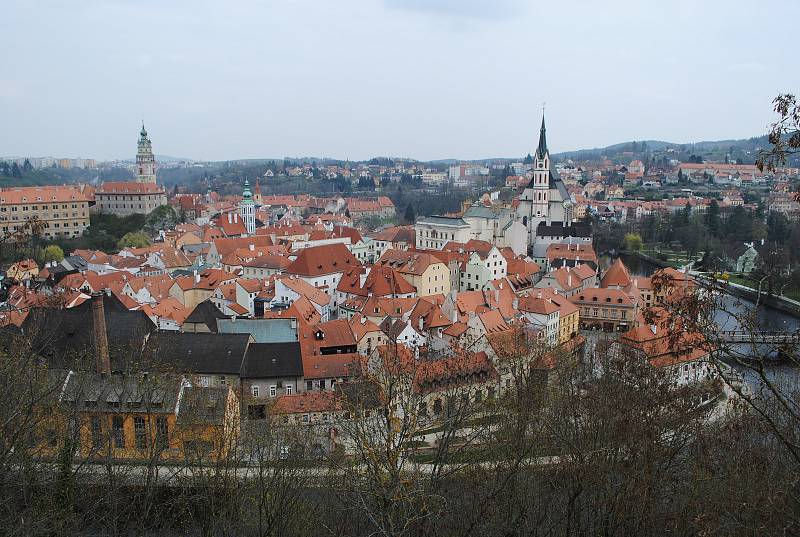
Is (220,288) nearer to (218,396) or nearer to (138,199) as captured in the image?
(218,396)

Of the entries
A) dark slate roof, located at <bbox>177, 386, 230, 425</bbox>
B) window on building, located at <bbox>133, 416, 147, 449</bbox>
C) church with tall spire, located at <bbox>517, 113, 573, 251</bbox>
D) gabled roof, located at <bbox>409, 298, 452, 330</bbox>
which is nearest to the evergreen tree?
church with tall spire, located at <bbox>517, 113, 573, 251</bbox>

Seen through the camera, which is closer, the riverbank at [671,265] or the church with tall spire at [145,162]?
the riverbank at [671,265]

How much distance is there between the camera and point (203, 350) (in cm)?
1836

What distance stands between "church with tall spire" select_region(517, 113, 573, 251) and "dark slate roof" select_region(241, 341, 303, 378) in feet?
110

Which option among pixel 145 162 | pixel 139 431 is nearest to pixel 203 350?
pixel 139 431

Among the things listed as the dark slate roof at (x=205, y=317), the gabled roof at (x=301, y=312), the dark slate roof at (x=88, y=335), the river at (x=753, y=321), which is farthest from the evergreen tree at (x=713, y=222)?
the dark slate roof at (x=88, y=335)

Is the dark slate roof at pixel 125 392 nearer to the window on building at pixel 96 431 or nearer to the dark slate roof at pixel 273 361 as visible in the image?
the window on building at pixel 96 431

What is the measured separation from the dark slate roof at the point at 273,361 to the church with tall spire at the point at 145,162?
5367 centimetres

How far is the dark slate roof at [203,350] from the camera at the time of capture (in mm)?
17781

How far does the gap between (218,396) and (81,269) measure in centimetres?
2650

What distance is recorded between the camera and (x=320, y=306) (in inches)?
1069

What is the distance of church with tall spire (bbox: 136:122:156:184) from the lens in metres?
67.2

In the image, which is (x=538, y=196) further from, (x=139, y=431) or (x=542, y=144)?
(x=139, y=431)

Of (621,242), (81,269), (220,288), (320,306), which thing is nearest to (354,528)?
(320,306)
